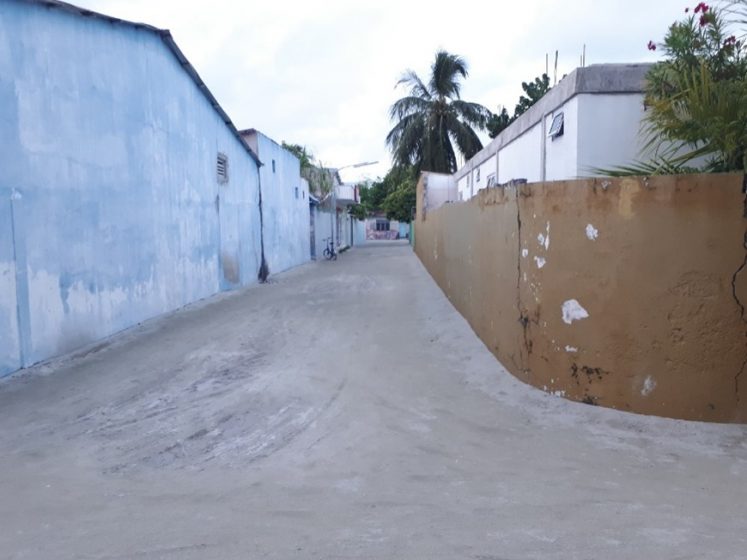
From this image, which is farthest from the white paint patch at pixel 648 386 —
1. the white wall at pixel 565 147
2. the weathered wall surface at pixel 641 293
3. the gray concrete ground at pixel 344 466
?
the white wall at pixel 565 147

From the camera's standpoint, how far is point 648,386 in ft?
17.0

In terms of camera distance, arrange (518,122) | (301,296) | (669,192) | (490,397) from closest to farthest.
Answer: (669,192)
(490,397)
(518,122)
(301,296)

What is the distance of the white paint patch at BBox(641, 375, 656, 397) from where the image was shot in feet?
16.9

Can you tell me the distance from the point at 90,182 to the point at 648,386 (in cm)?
766

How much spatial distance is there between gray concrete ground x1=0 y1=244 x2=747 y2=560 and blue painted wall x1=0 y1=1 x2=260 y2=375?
3.25ft

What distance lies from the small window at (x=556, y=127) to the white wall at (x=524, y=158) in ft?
2.80

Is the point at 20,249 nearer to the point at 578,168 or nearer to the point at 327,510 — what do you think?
the point at 327,510

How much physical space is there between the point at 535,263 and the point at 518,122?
19.6ft

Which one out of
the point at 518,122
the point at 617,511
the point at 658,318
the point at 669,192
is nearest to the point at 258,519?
the point at 617,511

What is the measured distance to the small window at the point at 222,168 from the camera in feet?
50.2

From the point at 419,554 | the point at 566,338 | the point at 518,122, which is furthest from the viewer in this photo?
the point at 518,122

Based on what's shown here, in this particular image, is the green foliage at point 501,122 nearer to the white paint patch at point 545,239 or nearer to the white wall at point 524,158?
the white wall at point 524,158

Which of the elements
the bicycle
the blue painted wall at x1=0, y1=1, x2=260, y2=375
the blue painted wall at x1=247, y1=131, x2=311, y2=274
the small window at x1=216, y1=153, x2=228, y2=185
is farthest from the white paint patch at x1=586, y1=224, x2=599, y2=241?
the bicycle

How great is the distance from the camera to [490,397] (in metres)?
5.99
